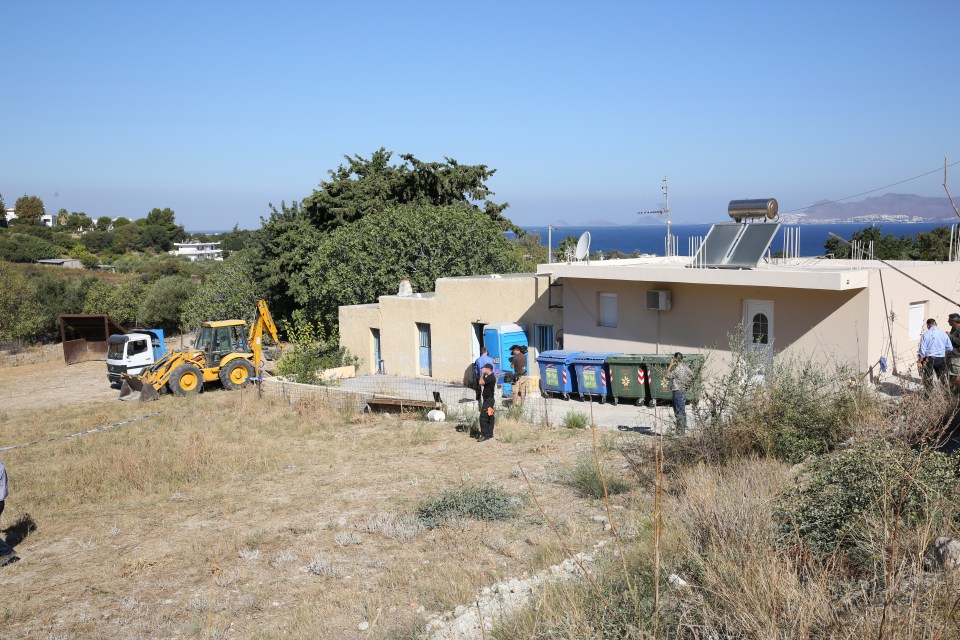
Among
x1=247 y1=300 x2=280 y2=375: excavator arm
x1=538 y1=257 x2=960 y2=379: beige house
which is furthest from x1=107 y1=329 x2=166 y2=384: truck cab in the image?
x1=538 y1=257 x2=960 y2=379: beige house

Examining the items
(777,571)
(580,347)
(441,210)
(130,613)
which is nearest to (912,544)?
(777,571)

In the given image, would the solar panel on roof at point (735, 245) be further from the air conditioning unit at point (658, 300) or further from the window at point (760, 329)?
the window at point (760, 329)

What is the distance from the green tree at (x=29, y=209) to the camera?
413 ft

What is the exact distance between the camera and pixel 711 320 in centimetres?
1752

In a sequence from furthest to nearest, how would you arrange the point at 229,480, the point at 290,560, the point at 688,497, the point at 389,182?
the point at 389,182
the point at 229,480
the point at 290,560
the point at 688,497

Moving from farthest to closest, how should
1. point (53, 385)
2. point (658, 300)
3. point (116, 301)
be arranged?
point (116, 301) < point (53, 385) < point (658, 300)

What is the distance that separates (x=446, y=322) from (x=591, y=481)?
581 inches

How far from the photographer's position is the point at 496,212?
4128cm

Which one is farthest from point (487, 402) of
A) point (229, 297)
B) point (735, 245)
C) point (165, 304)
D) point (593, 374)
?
point (165, 304)

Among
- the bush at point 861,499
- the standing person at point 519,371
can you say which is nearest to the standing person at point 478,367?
the standing person at point 519,371

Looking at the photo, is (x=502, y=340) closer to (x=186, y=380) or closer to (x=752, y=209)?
(x=752, y=209)

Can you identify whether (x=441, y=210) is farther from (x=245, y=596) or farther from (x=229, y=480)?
(x=245, y=596)

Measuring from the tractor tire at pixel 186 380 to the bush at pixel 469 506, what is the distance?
16.4 meters

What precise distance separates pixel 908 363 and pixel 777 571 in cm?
1377
